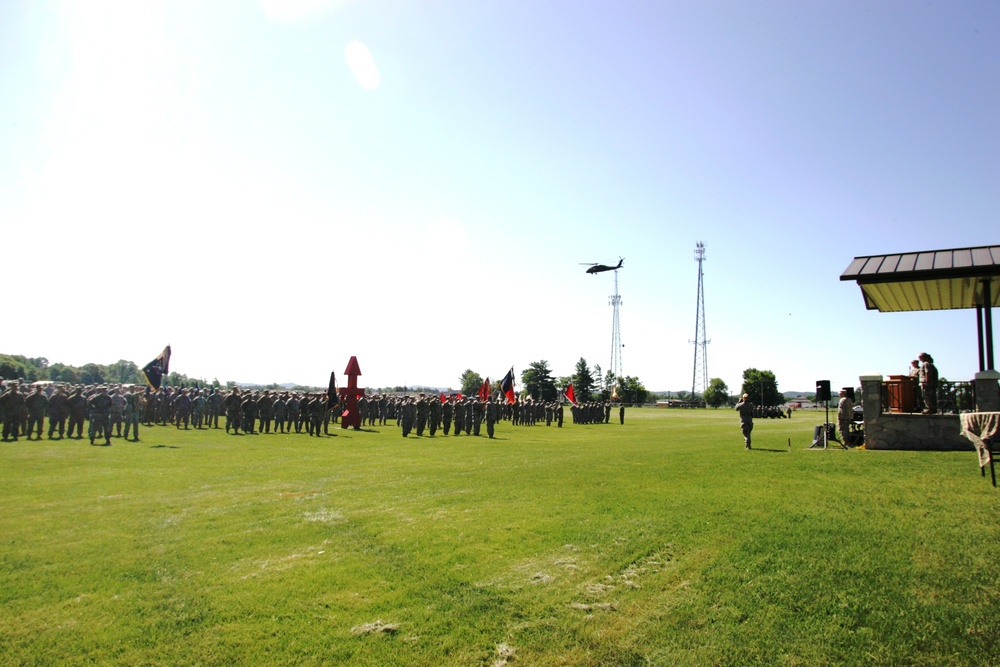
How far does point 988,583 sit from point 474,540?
5.12 m

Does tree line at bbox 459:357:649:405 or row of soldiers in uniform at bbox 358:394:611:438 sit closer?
row of soldiers in uniform at bbox 358:394:611:438

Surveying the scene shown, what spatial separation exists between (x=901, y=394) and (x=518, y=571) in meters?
12.8

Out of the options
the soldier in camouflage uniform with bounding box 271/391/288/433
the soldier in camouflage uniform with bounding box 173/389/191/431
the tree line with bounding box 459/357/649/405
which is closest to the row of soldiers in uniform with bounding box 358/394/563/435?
the soldier in camouflage uniform with bounding box 271/391/288/433

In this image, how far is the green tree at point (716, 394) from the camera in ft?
384

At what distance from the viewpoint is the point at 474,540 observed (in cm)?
745

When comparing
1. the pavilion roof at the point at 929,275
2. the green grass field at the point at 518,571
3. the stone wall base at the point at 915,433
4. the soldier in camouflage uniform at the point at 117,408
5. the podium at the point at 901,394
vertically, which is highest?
the pavilion roof at the point at 929,275

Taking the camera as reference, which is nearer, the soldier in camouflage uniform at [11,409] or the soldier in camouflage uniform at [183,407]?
the soldier in camouflage uniform at [11,409]

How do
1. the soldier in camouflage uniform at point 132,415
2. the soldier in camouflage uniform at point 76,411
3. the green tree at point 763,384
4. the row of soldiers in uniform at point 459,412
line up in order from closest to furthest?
1. the soldier in camouflage uniform at point 132,415
2. the soldier in camouflage uniform at point 76,411
3. the row of soldiers in uniform at point 459,412
4. the green tree at point 763,384

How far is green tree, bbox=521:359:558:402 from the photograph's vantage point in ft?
349

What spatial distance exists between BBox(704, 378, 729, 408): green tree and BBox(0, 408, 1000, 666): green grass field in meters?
112

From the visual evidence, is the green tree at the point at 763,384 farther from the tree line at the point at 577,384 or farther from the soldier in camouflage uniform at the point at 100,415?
the soldier in camouflage uniform at the point at 100,415

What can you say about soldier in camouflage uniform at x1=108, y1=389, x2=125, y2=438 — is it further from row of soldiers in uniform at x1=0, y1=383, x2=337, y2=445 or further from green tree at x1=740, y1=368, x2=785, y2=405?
green tree at x1=740, y1=368, x2=785, y2=405

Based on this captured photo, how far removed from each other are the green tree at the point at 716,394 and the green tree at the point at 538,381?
31.4m

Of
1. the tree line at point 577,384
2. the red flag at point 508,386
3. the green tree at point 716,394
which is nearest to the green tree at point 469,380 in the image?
the tree line at point 577,384
